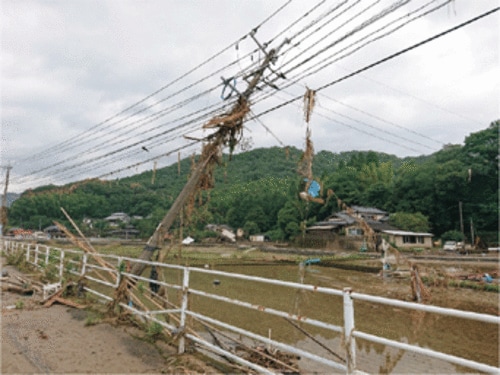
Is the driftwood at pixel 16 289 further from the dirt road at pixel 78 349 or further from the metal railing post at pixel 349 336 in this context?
the metal railing post at pixel 349 336

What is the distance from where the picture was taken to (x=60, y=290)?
7.89 metres

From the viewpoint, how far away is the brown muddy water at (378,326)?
689 cm

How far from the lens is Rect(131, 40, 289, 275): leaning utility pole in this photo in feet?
26.6

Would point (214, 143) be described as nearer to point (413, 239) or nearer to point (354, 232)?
point (354, 232)

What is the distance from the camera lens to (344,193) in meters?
59.1

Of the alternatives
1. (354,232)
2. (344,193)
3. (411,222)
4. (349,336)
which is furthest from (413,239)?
(349,336)

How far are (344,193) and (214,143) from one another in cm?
5363

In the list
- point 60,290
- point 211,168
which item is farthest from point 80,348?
point 211,168

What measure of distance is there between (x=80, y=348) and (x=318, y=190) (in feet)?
17.1

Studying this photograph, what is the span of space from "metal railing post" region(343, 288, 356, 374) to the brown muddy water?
129 cm

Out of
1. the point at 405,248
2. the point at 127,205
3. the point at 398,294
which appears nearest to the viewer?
the point at 398,294

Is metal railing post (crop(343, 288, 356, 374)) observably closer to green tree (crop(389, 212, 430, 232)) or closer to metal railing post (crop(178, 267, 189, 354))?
metal railing post (crop(178, 267, 189, 354))

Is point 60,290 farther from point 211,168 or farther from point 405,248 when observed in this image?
point 405,248

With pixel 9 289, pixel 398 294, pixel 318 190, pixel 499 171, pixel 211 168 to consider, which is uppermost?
pixel 499 171
